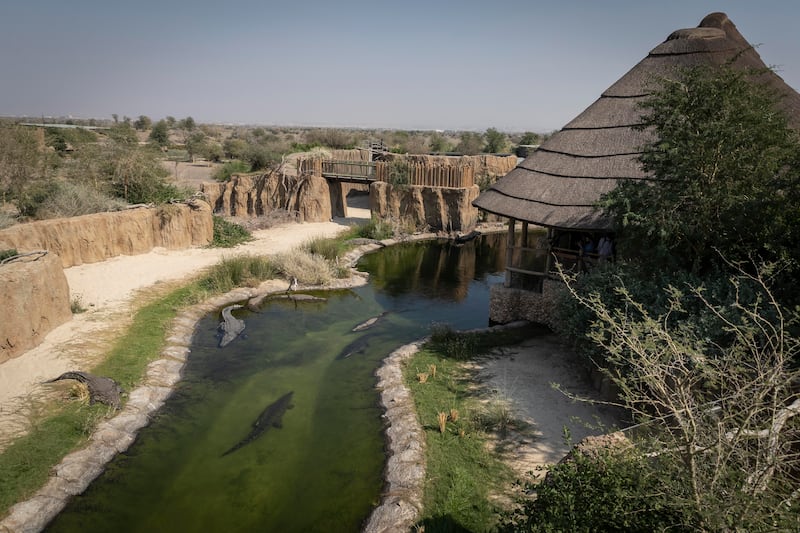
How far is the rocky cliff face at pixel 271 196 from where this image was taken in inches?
790

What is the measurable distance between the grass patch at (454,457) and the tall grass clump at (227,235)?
9393 millimetres

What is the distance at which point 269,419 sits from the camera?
6992 millimetres

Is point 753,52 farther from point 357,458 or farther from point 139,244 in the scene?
point 139,244

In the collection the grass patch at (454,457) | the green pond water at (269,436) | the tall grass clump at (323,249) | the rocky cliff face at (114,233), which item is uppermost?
the rocky cliff face at (114,233)

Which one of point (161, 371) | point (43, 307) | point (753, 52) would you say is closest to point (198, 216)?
point (43, 307)

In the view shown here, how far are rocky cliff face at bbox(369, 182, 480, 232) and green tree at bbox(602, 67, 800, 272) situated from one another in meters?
11.9

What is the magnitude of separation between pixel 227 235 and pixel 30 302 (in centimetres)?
818

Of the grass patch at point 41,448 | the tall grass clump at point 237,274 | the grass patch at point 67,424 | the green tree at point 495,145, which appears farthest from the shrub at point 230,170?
the grass patch at point 41,448

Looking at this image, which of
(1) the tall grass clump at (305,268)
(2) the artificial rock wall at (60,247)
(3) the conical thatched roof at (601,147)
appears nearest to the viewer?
(2) the artificial rock wall at (60,247)

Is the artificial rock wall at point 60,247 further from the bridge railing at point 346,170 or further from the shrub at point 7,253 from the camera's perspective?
the bridge railing at point 346,170

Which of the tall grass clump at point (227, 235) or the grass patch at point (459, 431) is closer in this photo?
the grass patch at point (459, 431)

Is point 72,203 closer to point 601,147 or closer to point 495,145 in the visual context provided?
point 601,147

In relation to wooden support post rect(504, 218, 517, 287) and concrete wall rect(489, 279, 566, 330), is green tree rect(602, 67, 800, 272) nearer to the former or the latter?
concrete wall rect(489, 279, 566, 330)

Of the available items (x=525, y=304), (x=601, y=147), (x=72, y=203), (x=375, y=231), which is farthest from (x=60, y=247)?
(x=601, y=147)
